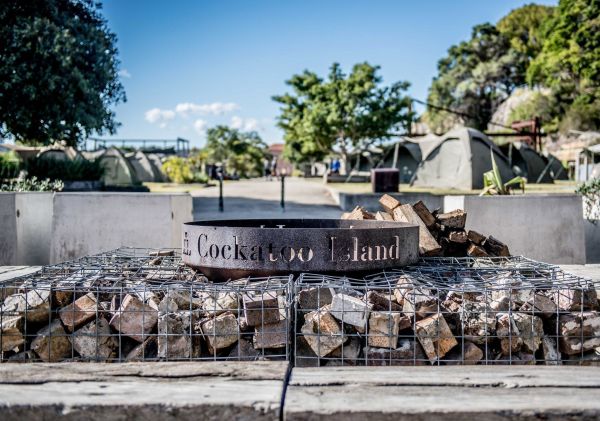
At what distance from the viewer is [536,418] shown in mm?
2082

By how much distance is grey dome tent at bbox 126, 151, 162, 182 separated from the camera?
37.5 meters

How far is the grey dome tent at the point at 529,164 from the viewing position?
3064 centimetres

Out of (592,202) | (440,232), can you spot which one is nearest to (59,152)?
(592,202)

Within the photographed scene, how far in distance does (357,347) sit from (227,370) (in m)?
1.17

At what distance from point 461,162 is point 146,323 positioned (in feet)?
78.1

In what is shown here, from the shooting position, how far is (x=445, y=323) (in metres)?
3.42

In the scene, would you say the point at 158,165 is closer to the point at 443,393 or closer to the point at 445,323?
the point at 445,323

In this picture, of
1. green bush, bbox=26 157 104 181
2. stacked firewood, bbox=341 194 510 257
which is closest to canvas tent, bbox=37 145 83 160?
green bush, bbox=26 157 104 181

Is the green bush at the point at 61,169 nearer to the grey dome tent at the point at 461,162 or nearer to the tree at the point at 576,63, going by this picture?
the grey dome tent at the point at 461,162

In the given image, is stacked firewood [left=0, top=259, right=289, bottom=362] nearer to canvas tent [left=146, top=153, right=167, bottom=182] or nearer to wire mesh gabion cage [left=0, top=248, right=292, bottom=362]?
wire mesh gabion cage [left=0, top=248, right=292, bottom=362]

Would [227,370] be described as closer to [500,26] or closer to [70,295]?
[70,295]

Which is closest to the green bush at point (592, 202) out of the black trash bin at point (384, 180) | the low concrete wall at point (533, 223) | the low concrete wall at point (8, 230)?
the low concrete wall at point (533, 223)

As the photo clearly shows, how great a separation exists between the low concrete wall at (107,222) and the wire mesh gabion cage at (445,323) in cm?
416

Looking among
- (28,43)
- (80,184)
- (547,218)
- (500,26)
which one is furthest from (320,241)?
(500,26)
